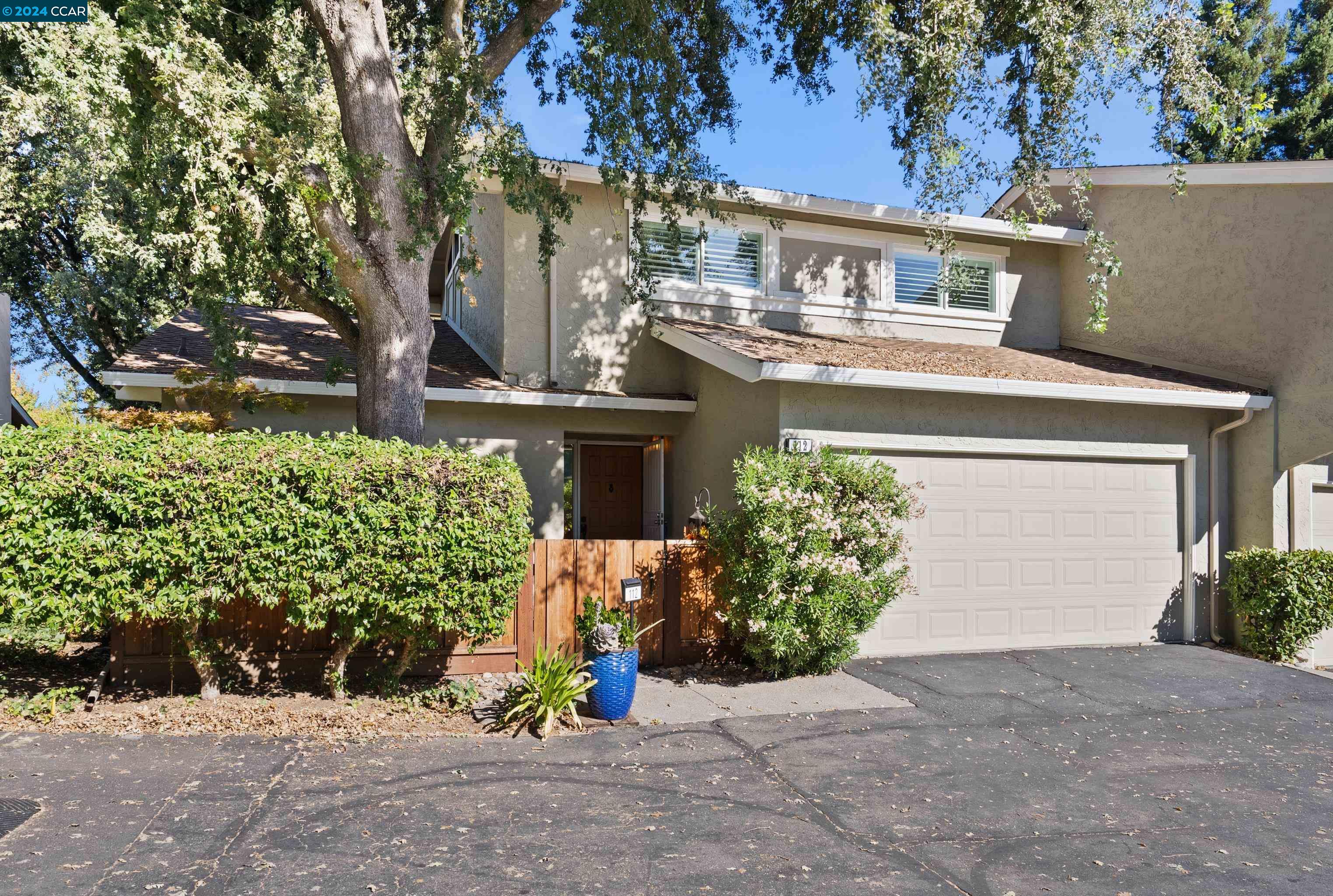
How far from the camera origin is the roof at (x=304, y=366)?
9977mm

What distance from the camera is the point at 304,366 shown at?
35.2ft

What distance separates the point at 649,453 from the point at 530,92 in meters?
5.29

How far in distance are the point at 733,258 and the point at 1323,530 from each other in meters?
8.63

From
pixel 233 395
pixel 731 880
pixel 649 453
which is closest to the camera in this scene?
pixel 731 880

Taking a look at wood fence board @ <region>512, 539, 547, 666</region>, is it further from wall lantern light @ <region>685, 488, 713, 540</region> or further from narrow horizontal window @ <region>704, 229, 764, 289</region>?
narrow horizontal window @ <region>704, 229, 764, 289</region>

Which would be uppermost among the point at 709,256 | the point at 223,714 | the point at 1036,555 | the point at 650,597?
the point at 709,256

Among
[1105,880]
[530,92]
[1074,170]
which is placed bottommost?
[1105,880]

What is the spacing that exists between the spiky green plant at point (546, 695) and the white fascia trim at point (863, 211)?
254 inches

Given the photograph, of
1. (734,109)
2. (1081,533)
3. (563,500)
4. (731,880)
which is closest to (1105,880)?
(731,880)

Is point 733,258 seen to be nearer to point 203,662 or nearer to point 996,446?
point 996,446

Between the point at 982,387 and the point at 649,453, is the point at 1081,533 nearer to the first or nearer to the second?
the point at 982,387

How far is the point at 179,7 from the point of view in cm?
816

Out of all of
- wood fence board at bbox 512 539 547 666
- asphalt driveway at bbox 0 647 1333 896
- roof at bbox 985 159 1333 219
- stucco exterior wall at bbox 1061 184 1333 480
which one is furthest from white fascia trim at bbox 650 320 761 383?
stucco exterior wall at bbox 1061 184 1333 480

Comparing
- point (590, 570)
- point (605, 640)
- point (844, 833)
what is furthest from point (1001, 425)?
point (844, 833)
